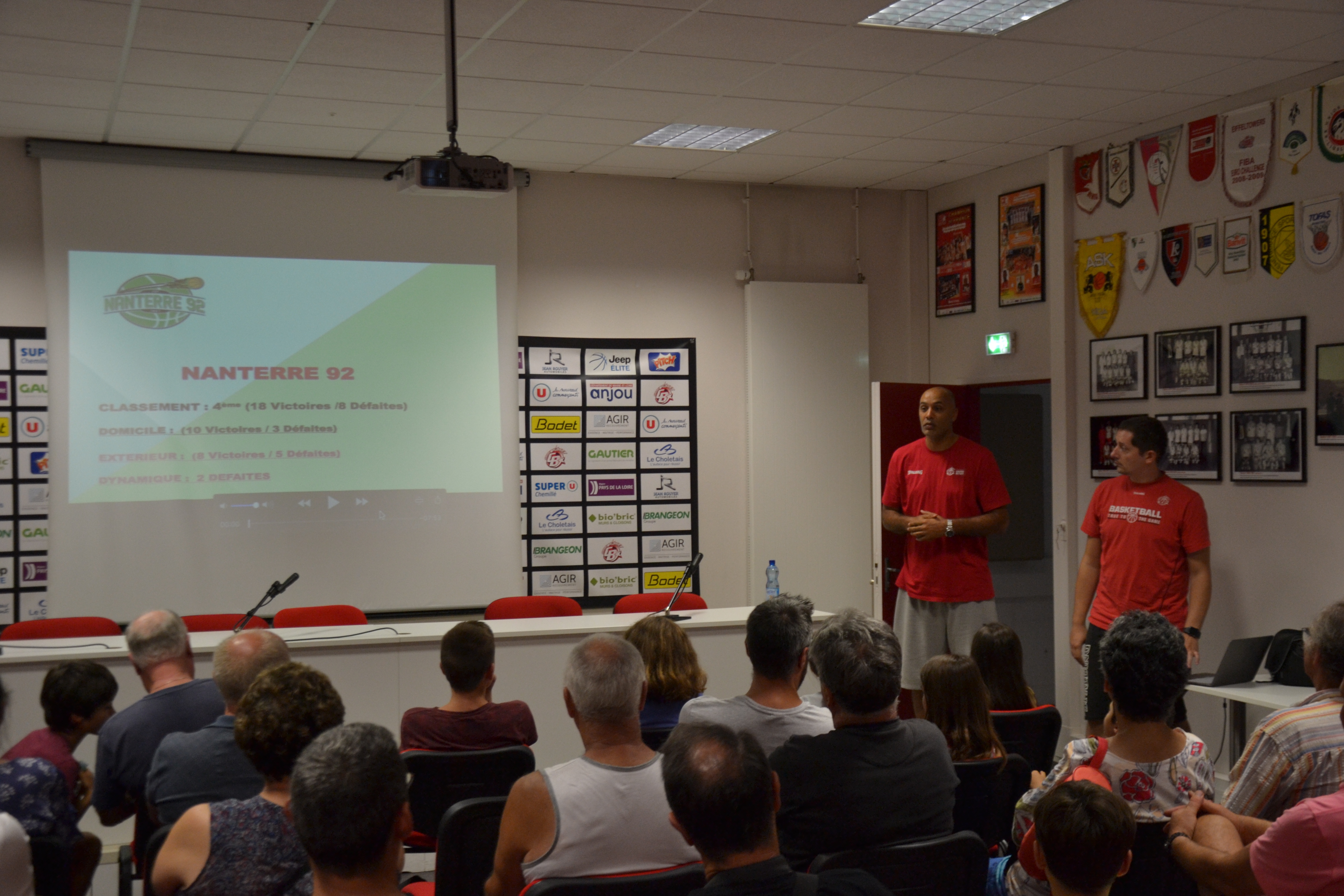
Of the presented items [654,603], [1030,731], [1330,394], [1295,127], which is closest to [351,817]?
[1030,731]

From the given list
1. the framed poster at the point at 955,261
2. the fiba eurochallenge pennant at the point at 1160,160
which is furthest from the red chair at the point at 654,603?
the fiba eurochallenge pennant at the point at 1160,160

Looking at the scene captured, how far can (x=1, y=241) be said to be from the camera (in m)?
5.66

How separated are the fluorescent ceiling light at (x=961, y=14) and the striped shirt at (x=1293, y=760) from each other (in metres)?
2.74

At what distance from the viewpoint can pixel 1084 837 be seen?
1.81 meters

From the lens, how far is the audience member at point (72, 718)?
2859 mm

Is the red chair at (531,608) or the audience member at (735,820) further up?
the audience member at (735,820)

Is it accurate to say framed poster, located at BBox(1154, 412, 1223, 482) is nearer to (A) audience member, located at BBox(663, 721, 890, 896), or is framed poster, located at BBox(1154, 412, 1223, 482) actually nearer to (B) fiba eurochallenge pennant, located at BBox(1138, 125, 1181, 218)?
(B) fiba eurochallenge pennant, located at BBox(1138, 125, 1181, 218)

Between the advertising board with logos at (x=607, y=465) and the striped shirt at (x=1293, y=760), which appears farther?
the advertising board with logos at (x=607, y=465)

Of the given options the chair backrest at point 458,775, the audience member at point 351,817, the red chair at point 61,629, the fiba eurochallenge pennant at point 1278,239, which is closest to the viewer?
the audience member at point 351,817

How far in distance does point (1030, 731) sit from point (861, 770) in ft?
3.75

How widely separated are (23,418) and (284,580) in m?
1.49

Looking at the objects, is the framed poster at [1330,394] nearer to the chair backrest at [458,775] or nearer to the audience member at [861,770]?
the audience member at [861,770]

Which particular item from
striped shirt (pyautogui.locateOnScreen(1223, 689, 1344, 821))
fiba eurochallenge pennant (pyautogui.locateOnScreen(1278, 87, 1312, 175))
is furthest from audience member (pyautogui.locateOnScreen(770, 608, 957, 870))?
fiba eurochallenge pennant (pyautogui.locateOnScreen(1278, 87, 1312, 175))

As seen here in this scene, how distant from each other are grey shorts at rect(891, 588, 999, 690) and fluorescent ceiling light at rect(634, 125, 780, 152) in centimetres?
242
